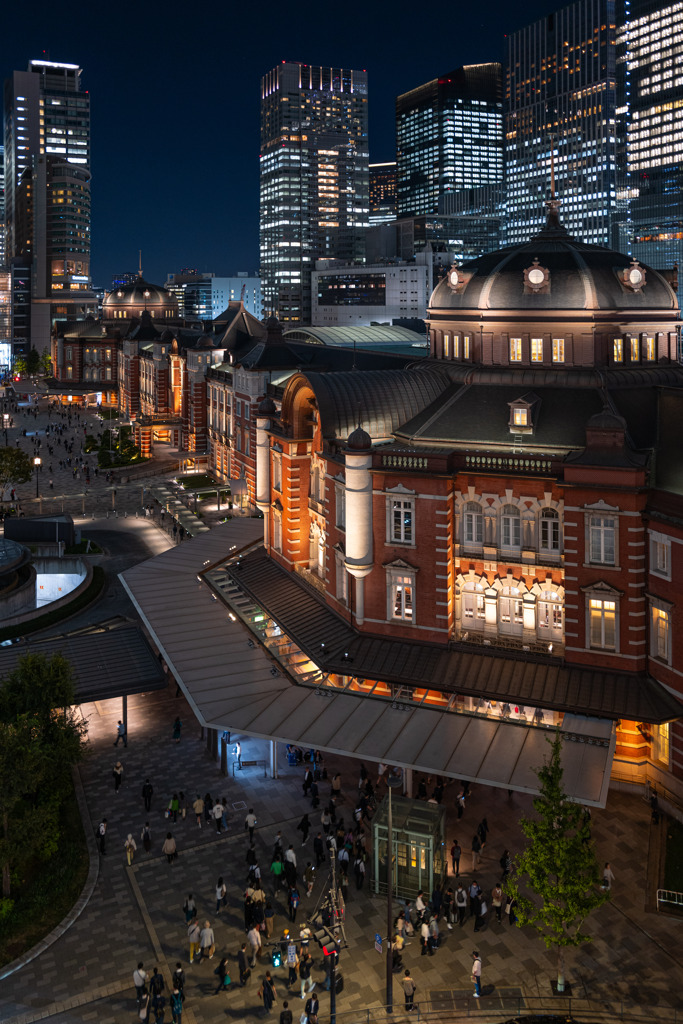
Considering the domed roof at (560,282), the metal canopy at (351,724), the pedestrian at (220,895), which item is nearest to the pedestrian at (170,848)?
the pedestrian at (220,895)

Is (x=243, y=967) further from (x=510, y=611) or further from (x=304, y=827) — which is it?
(x=510, y=611)

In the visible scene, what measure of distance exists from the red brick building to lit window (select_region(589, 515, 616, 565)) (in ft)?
0.29

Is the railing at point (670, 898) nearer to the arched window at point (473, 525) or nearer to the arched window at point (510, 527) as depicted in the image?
the arched window at point (510, 527)

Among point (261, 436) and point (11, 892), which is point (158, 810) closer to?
point (11, 892)

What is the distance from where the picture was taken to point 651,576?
43.2 metres

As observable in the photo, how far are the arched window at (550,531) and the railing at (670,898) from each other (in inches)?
654

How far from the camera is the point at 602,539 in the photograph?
43.9 metres

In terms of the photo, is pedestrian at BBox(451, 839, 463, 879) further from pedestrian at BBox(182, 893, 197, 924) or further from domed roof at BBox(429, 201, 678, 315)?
domed roof at BBox(429, 201, 678, 315)

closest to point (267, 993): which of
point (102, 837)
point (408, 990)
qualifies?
point (408, 990)

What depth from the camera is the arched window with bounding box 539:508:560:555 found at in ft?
151

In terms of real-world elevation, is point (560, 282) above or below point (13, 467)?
above

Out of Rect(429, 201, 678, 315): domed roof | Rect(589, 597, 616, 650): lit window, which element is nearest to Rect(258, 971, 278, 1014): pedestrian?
Rect(589, 597, 616, 650): lit window

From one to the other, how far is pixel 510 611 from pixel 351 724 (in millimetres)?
11123

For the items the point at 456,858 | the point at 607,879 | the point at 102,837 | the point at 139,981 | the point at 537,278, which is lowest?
the point at 139,981
